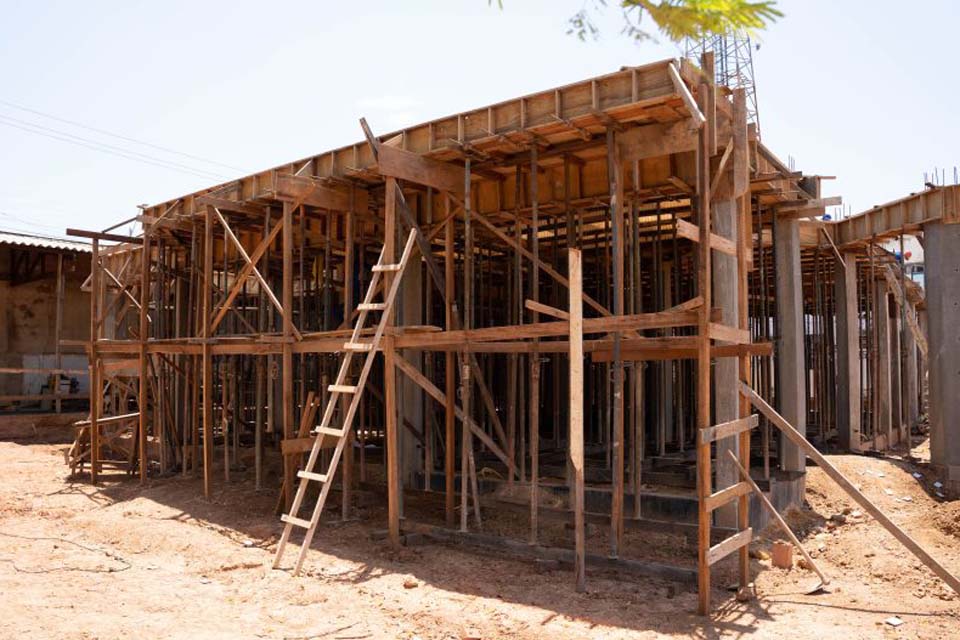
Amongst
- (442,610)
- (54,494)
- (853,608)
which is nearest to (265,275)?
(54,494)

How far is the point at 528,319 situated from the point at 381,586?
357 inches

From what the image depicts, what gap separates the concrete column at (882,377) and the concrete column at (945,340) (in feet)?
12.8

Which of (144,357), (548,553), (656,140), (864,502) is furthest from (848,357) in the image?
(144,357)

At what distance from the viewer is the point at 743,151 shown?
8969 mm

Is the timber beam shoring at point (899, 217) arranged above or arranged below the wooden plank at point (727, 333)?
above

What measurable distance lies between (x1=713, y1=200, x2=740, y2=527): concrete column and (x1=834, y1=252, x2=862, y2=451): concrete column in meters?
8.38

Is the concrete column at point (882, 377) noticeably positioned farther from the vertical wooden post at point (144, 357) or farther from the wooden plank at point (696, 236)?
the vertical wooden post at point (144, 357)

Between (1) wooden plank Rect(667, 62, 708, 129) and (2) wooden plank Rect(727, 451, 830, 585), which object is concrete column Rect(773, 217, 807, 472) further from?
(1) wooden plank Rect(667, 62, 708, 129)

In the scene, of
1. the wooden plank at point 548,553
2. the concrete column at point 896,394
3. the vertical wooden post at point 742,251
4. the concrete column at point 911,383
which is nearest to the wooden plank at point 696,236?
the vertical wooden post at point 742,251

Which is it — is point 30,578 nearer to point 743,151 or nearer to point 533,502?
point 533,502

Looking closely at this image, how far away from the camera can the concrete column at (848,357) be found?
18031 mm

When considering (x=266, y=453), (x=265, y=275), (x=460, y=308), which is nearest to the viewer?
(x=265, y=275)

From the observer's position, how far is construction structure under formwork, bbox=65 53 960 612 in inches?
355

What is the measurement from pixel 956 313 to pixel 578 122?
9.58 meters
